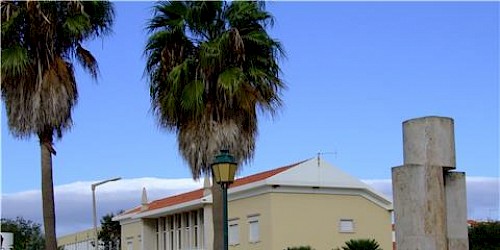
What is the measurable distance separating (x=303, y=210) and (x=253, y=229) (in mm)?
2419

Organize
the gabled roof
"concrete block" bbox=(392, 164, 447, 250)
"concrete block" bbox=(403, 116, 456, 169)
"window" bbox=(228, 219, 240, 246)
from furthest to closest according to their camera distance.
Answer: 1. "window" bbox=(228, 219, 240, 246)
2. the gabled roof
3. "concrete block" bbox=(403, 116, 456, 169)
4. "concrete block" bbox=(392, 164, 447, 250)

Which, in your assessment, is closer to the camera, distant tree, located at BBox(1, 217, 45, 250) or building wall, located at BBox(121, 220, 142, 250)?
building wall, located at BBox(121, 220, 142, 250)

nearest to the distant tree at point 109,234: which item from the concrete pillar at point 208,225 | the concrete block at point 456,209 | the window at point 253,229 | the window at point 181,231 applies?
the window at point 181,231

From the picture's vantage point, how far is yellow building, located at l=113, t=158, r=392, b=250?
126 feet

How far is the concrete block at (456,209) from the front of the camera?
45.7 ft

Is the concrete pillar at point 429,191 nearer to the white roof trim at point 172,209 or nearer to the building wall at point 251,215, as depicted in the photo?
the building wall at point 251,215

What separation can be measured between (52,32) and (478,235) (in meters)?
21.3

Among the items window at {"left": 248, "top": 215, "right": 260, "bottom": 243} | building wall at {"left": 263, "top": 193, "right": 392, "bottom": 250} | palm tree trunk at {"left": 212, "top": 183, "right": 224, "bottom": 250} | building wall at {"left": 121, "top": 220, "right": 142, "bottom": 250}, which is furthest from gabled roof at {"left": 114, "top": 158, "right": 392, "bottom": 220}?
palm tree trunk at {"left": 212, "top": 183, "right": 224, "bottom": 250}

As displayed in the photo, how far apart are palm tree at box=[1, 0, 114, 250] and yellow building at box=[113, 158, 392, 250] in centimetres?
1569

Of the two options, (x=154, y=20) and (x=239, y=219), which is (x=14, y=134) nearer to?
(x=154, y=20)

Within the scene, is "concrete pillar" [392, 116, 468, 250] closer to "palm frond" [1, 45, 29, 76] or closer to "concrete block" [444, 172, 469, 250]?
"concrete block" [444, 172, 469, 250]

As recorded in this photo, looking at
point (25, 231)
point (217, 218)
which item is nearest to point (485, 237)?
point (217, 218)

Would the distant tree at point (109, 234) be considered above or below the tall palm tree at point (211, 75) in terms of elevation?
below

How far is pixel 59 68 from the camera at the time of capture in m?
23.7
